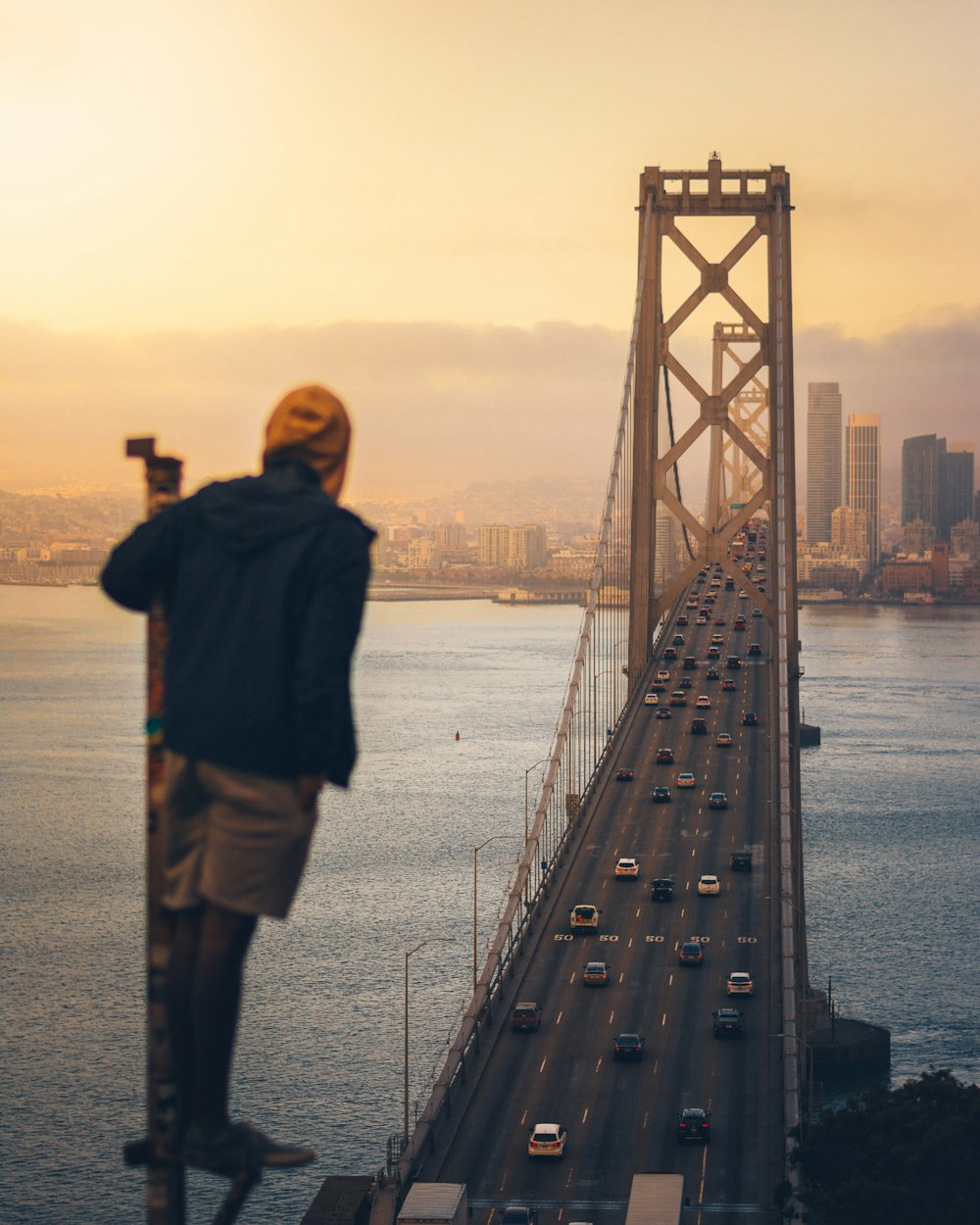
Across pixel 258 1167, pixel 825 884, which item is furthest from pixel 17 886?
pixel 258 1167

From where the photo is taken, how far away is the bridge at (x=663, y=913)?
32594 millimetres

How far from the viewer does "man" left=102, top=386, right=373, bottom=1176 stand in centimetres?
414

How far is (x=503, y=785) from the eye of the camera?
96375 mm

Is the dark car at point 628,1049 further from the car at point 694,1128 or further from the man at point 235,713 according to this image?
the man at point 235,713

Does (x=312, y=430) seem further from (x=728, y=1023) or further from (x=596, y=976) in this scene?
(x=596, y=976)

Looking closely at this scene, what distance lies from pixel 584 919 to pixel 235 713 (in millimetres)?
42900

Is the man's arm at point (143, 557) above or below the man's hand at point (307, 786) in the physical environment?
above

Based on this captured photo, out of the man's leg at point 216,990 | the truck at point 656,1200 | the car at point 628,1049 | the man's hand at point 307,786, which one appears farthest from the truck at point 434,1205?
the man's hand at point 307,786

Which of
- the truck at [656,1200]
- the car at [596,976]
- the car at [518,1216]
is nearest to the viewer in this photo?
the truck at [656,1200]

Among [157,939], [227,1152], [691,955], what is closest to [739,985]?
[691,955]

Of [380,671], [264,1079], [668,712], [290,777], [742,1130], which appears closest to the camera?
[290,777]

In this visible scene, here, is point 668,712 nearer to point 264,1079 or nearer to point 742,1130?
point 264,1079

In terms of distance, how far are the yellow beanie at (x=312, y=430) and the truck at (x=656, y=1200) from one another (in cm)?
2537

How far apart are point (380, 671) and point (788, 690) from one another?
400 feet
